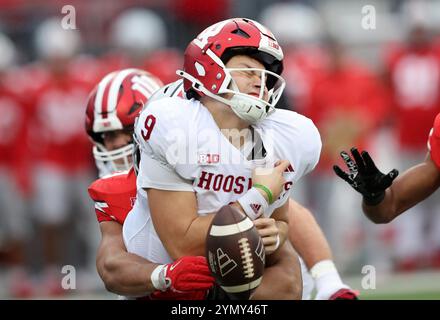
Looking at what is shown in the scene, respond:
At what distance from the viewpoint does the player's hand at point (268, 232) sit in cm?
383

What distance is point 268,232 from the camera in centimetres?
385

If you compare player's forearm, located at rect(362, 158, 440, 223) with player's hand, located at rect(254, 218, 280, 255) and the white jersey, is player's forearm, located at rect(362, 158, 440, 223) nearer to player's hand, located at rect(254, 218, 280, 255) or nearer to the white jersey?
the white jersey

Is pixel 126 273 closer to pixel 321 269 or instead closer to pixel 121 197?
pixel 121 197

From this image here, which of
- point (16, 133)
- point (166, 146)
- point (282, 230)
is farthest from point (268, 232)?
point (16, 133)

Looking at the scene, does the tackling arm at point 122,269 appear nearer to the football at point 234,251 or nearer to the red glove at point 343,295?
the football at point 234,251

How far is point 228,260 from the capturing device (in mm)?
3578

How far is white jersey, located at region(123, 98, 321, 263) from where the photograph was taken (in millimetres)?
3838

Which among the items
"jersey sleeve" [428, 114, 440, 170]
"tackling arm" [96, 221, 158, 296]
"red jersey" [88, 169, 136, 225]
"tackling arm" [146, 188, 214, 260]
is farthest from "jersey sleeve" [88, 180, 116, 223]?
"jersey sleeve" [428, 114, 440, 170]

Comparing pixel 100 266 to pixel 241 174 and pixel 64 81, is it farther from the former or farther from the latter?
pixel 64 81

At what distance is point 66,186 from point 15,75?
128cm

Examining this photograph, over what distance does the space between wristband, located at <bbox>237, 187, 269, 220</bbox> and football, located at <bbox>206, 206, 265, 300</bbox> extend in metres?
0.13

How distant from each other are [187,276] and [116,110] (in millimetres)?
1250
